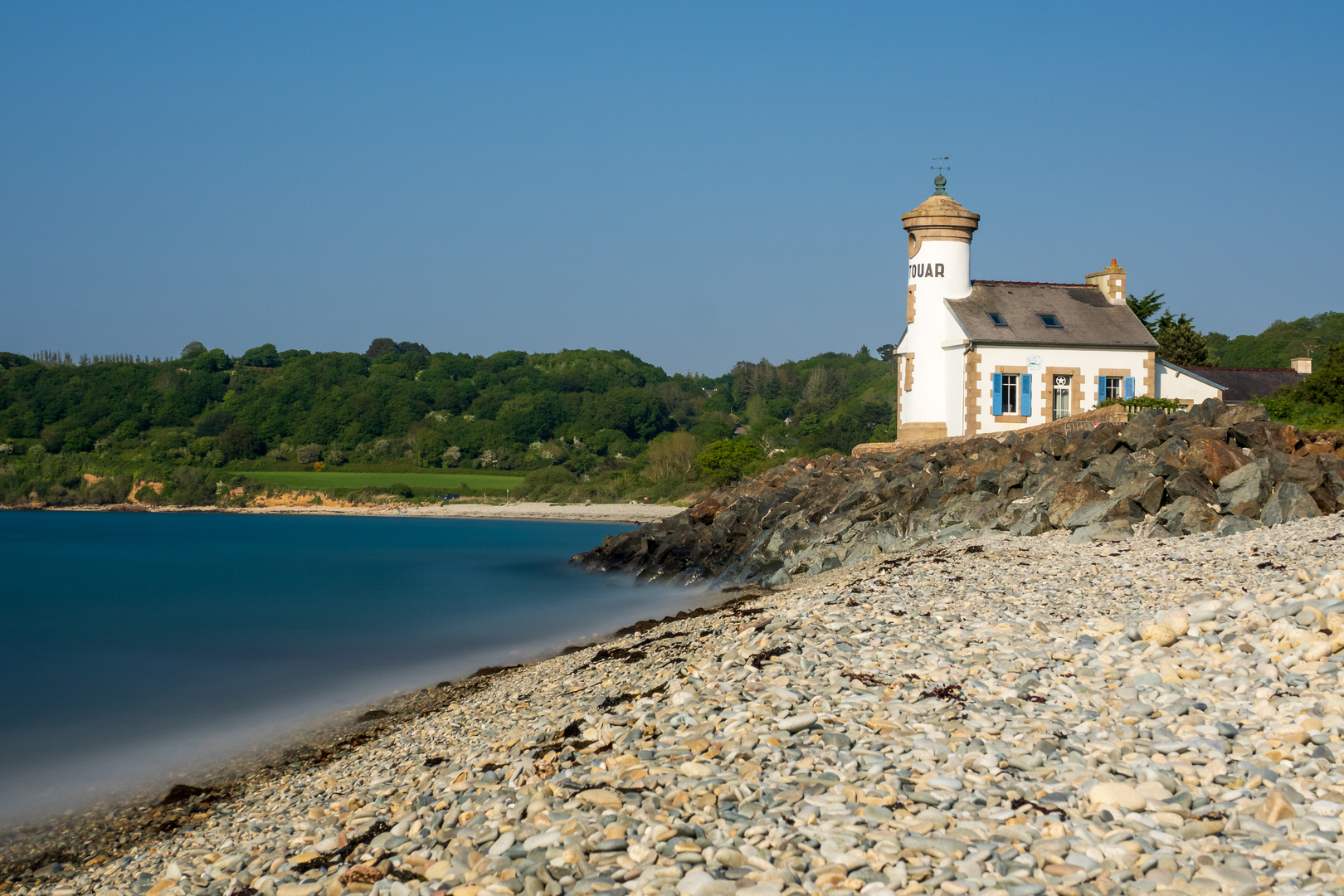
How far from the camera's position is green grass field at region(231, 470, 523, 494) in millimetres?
80875

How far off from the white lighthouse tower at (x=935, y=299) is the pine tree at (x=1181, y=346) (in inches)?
427

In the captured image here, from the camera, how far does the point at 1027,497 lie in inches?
675

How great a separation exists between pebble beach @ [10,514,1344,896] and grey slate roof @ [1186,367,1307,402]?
26780 mm

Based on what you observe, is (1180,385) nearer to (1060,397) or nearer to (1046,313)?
(1060,397)

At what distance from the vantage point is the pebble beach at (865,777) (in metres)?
4.12

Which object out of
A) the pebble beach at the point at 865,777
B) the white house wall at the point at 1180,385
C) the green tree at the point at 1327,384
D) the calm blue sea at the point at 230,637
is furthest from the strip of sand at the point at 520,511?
the pebble beach at the point at 865,777

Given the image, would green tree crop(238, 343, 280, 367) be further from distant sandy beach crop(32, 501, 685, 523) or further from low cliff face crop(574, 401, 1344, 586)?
low cliff face crop(574, 401, 1344, 586)

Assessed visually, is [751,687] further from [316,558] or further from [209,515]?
[209,515]

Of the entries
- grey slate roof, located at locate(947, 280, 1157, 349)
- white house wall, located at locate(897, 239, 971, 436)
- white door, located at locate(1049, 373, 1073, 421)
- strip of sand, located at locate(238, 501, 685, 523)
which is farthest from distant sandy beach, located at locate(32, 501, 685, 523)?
white door, located at locate(1049, 373, 1073, 421)

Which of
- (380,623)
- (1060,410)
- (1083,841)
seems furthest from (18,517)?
(1083,841)

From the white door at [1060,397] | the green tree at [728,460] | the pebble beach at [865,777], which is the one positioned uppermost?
the white door at [1060,397]

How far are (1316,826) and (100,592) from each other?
2996 centimetres

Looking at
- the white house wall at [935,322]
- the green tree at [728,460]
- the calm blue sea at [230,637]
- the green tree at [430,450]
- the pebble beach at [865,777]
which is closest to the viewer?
the pebble beach at [865,777]

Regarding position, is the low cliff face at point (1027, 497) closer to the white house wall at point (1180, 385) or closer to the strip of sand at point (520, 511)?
the white house wall at point (1180, 385)
